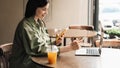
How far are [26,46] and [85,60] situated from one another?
493mm

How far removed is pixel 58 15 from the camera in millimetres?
5062

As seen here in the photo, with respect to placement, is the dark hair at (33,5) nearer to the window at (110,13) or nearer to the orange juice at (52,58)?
the orange juice at (52,58)

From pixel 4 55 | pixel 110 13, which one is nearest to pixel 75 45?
pixel 4 55

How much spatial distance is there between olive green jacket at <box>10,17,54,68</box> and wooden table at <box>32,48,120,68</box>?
0.25 feet

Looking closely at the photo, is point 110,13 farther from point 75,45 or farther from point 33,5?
point 75,45

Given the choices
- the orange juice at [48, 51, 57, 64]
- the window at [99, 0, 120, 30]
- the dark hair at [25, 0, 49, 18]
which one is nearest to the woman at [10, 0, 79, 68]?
the dark hair at [25, 0, 49, 18]

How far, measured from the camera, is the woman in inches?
81.5

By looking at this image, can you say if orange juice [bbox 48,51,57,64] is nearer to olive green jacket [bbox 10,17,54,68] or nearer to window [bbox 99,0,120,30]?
olive green jacket [bbox 10,17,54,68]

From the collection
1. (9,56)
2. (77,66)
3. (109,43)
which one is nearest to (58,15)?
(109,43)

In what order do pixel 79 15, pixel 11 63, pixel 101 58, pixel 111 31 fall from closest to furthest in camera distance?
pixel 101 58, pixel 11 63, pixel 111 31, pixel 79 15

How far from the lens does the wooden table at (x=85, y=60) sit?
1.83 m

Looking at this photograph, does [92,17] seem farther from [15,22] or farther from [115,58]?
[115,58]

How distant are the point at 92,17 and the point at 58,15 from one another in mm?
685

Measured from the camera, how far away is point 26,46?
2.07m
